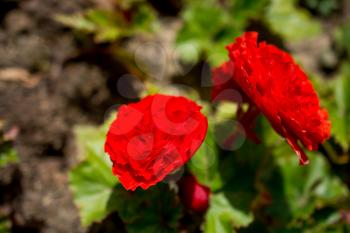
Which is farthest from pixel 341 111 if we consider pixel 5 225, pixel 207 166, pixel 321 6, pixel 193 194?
pixel 5 225

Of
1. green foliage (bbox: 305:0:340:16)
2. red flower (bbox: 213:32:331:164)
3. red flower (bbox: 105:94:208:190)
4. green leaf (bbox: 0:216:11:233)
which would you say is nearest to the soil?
green leaf (bbox: 0:216:11:233)

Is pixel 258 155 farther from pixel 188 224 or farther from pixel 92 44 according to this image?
pixel 92 44

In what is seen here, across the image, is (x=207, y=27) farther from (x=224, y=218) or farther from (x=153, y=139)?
(x=153, y=139)

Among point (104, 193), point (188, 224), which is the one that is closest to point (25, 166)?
point (104, 193)

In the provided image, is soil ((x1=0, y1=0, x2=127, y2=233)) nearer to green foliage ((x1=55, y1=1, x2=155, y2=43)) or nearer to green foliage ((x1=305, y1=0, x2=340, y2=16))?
green foliage ((x1=55, y1=1, x2=155, y2=43))

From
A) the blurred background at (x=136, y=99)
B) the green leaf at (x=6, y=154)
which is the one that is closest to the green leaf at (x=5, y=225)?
the blurred background at (x=136, y=99)

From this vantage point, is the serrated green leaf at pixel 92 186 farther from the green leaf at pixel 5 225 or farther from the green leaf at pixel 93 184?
the green leaf at pixel 5 225

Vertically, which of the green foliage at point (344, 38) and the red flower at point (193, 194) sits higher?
the red flower at point (193, 194)
